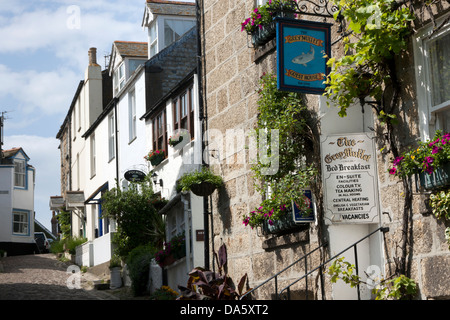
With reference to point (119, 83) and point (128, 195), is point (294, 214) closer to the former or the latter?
point (128, 195)

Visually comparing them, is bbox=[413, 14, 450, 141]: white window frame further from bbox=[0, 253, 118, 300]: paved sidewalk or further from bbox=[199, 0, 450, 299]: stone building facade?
bbox=[0, 253, 118, 300]: paved sidewalk

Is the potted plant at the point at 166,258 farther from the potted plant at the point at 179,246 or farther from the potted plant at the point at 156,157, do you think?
the potted plant at the point at 156,157

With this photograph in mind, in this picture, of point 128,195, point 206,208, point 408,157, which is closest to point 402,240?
point 408,157

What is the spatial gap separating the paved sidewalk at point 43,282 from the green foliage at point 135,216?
5.93 ft

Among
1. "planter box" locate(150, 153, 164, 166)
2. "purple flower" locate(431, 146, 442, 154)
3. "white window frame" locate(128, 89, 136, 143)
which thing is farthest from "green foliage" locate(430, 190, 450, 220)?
"white window frame" locate(128, 89, 136, 143)

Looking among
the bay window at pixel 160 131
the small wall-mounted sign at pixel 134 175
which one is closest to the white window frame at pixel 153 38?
the bay window at pixel 160 131

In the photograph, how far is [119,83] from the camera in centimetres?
2736

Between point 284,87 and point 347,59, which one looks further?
point 284,87

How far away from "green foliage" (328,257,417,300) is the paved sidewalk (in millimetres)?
10412

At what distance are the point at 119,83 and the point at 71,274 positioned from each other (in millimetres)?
7577

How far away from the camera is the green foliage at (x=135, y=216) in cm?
2022

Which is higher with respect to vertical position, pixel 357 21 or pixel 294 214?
pixel 357 21

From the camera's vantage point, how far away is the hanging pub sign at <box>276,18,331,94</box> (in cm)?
771

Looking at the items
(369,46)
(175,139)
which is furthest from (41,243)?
(369,46)
